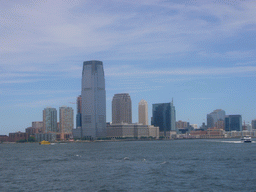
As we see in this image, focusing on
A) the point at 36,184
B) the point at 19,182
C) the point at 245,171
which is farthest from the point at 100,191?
the point at 245,171

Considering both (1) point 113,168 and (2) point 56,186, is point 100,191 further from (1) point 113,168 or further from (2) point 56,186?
(1) point 113,168

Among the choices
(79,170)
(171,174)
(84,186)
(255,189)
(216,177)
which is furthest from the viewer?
(79,170)

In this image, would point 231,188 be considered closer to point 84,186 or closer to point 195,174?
point 195,174

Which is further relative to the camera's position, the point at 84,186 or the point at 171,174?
the point at 171,174

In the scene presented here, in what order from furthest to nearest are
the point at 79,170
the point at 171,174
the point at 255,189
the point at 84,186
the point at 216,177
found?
the point at 79,170 → the point at 171,174 → the point at 216,177 → the point at 84,186 → the point at 255,189

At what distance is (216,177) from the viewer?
67.4 meters

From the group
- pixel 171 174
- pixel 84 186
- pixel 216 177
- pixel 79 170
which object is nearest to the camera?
pixel 84 186

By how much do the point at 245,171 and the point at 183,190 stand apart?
23477 mm

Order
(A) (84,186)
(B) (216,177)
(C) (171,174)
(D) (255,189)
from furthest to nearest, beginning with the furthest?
1. (C) (171,174)
2. (B) (216,177)
3. (A) (84,186)
4. (D) (255,189)

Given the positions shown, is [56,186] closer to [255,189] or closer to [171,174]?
[171,174]

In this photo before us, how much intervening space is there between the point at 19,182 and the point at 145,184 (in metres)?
23.1

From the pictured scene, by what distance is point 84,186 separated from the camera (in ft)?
203

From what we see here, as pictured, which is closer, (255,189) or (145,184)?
(255,189)

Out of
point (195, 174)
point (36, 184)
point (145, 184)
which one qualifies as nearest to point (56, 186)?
point (36, 184)
